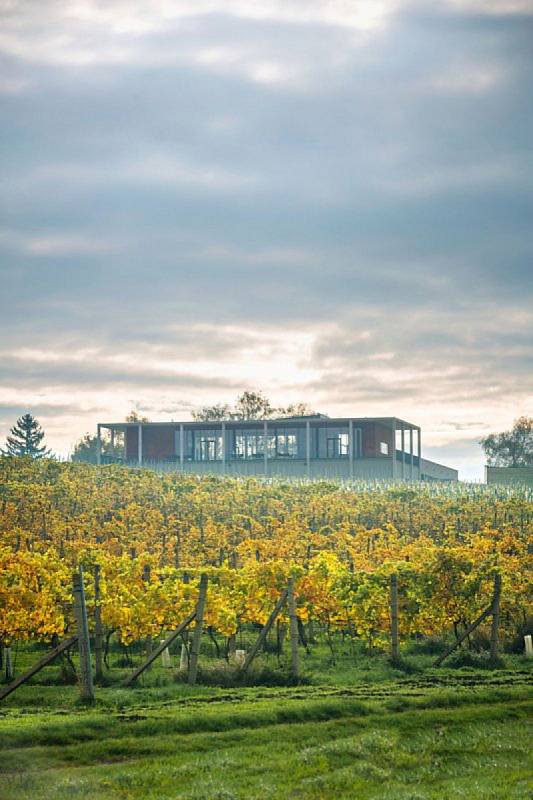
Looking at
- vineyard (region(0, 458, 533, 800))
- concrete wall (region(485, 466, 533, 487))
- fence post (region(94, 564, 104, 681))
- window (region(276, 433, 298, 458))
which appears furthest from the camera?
concrete wall (region(485, 466, 533, 487))

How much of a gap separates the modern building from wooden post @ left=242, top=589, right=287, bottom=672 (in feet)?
158

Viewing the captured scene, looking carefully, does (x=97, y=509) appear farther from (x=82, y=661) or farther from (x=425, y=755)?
(x=425, y=755)

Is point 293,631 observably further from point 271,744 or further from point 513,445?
point 513,445

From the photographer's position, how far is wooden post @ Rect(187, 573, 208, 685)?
19.5 metres

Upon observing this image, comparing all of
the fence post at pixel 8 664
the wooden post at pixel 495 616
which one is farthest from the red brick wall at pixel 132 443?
the fence post at pixel 8 664

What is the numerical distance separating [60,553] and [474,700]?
57.1ft

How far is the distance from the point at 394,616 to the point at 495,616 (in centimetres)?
214

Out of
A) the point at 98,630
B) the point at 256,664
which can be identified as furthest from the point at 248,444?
the point at 98,630

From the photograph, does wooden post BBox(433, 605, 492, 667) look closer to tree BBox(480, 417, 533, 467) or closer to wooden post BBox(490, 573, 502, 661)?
wooden post BBox(490, 573, 502, 661)

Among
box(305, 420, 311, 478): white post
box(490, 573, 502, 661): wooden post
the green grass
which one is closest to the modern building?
box(305, 420, 311, 478): white post

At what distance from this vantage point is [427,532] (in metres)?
38.1

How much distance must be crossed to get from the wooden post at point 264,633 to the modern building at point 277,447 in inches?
1893

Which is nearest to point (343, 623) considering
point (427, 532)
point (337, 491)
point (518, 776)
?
point (518, 776)

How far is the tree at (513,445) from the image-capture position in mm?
127125
